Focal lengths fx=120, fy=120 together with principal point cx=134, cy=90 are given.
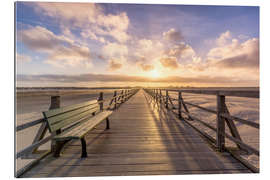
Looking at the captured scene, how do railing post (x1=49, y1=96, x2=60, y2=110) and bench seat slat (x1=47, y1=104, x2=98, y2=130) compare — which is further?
railing post (x1=49, y1=96, x2=60, y2=110)

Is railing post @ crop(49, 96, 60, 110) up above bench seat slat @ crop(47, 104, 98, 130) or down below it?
above

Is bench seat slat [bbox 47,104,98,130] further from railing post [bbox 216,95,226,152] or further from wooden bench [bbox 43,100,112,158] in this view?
railing post [bbox 216,95,226,152]

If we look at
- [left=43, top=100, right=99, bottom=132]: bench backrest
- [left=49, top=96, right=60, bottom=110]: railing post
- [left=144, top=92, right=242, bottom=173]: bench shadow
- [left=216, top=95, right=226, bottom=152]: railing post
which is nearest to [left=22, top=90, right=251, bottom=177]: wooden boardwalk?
[left=144, top=92, right=242, bottom=173]: bench shadow

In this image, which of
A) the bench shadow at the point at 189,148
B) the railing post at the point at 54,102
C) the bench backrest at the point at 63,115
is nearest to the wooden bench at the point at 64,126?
the bench backrest at the point at 63,115

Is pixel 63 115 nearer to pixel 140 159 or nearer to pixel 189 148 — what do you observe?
pixel 140 159

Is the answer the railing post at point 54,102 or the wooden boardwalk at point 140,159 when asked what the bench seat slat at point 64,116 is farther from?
the wooden boardwalk at point 140,159

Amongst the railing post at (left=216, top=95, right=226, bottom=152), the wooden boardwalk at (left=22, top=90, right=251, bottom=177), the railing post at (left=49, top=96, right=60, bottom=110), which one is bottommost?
the wooden boardwalk at (left=22, top=90, right=251, bottom=177)

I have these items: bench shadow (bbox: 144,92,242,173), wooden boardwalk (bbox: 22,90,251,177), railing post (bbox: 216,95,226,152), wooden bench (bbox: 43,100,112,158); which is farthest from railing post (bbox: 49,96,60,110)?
railing post (bbox: 216,95,226,152)

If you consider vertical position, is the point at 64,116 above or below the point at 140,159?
above

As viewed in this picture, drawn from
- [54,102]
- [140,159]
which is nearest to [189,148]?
[140,159]

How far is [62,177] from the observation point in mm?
1525
